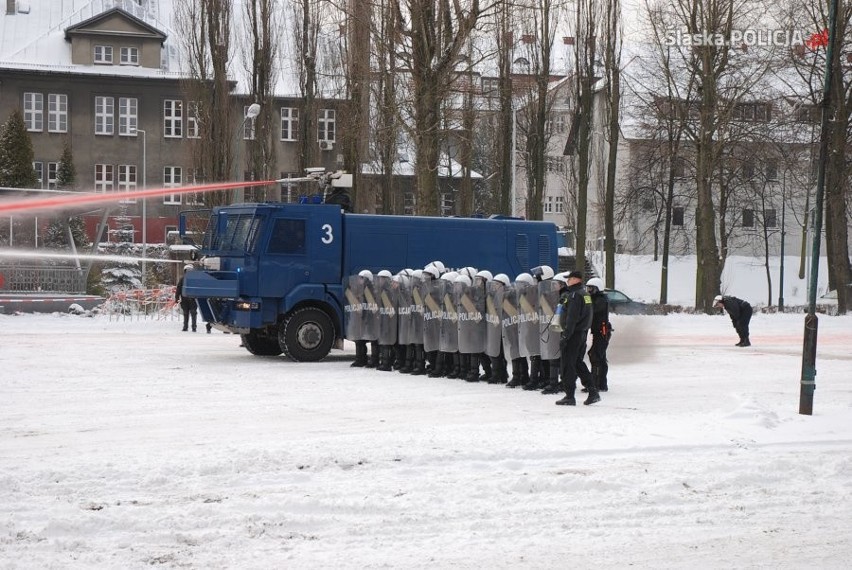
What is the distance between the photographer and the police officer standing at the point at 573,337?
1504 centimetres

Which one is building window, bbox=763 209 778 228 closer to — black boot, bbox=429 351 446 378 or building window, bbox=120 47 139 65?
building window, bbox=120 47 139 65

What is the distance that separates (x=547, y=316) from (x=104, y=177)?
5288cm

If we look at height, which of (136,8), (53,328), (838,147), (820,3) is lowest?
(53,328)

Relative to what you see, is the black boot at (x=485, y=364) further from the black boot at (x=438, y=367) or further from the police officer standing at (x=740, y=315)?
the police officer standing at (x=740, y=315)

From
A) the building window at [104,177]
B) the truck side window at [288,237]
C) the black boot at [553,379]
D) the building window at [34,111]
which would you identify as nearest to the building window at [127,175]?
the building window at [104,177]

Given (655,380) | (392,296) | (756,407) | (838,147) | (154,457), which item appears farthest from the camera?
(838,147)

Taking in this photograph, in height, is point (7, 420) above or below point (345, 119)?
below

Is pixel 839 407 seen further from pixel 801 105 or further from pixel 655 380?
pixel 801 105

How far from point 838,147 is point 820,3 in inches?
223

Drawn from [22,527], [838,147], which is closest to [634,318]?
[838,147]

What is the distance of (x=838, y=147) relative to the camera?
136ft

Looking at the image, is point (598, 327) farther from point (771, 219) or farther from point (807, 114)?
point (771, 219)

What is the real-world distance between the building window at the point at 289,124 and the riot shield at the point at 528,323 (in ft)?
114

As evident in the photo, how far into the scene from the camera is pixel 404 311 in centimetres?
1980
